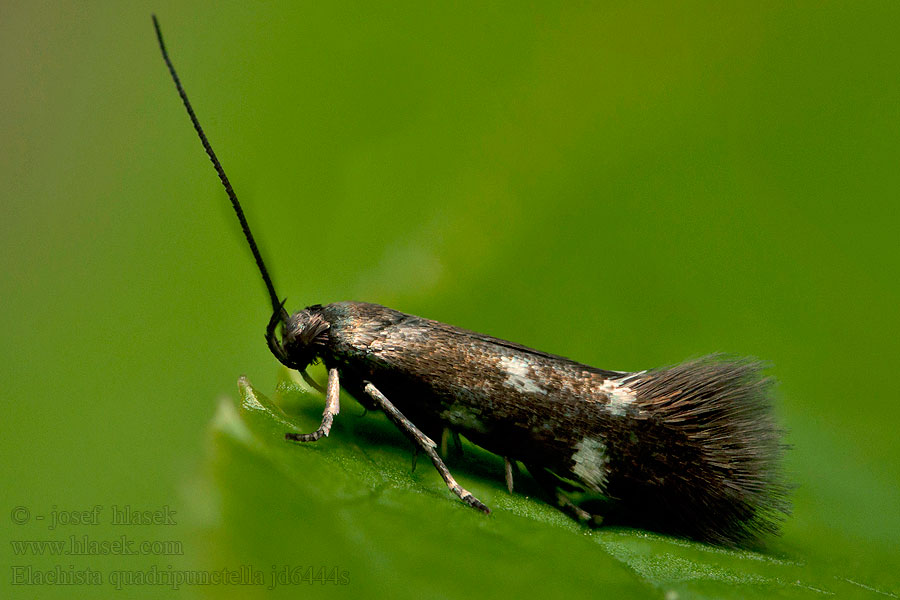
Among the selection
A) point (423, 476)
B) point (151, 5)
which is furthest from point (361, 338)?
point (151, 5)

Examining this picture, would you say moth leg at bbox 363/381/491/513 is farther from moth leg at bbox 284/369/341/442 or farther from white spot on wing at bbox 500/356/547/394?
white spot on wing at bbox 500/356/547/394

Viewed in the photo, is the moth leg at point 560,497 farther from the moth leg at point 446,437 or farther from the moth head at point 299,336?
the moth head at point 299,336

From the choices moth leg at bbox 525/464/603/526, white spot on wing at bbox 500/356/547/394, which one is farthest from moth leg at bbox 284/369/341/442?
moth leg at bbox 525/464/603/526

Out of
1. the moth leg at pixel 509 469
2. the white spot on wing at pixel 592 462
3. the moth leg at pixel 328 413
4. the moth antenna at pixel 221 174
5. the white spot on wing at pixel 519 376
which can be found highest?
the moth antenna at pixel 221 174

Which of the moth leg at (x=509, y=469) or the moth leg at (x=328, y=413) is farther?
the moth leg at (x=509, y=469)

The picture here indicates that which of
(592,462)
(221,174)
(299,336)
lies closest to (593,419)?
(592,462)

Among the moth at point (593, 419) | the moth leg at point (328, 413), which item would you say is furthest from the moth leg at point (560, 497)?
the moth leg at point (328, 413)

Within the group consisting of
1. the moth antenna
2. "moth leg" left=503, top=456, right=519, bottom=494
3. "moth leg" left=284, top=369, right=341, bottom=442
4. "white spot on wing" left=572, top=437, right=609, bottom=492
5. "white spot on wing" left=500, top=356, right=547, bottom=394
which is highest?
the moth antenna
